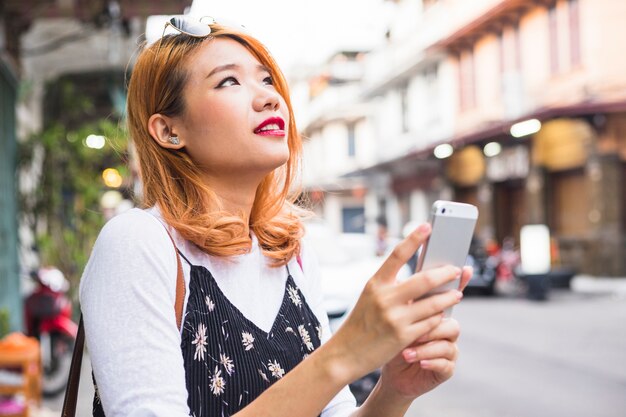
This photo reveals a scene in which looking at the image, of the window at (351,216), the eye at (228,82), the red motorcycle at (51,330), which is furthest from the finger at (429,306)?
the window at (351,216)

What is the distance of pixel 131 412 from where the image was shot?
1.26 metres

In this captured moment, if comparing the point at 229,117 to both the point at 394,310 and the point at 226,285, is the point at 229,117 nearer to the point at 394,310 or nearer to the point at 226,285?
the point at 226,285

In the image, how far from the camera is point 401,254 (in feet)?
3.67

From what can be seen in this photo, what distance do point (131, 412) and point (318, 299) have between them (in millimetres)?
615

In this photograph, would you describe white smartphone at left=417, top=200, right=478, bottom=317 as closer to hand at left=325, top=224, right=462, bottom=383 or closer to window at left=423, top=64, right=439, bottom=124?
hand at left=325, top=224, right=462, bottom=383

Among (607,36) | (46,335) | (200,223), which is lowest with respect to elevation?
(46,335)

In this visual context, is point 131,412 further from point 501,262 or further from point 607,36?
point 607,36

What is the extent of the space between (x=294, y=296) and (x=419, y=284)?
0.59 metres

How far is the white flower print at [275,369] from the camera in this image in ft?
4.91

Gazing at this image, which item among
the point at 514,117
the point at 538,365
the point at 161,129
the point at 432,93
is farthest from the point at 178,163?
the point at 432,93

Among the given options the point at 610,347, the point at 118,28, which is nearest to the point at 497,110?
the point at 610,347

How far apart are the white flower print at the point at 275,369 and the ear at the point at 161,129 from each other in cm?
48

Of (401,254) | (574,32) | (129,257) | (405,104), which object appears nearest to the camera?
(401,254)

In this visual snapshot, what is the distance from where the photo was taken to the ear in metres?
1.63
